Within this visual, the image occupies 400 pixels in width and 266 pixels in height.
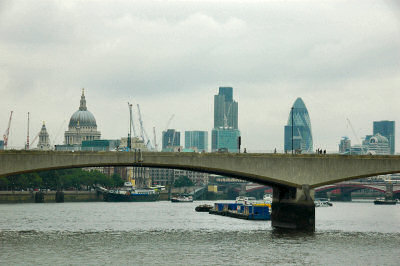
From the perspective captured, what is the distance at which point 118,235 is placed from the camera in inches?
3580

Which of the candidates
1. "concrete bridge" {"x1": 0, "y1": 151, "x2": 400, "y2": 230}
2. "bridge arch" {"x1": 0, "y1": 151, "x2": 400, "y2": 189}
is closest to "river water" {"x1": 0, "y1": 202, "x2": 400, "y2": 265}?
"concrete bridge" {"x1": 0, "y1": 151, "x2": 400, "y2": 230}

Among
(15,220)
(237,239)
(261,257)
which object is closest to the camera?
(261,257)

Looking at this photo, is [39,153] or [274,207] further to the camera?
[274,207]

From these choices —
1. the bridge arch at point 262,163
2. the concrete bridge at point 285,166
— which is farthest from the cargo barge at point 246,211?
the bridge arch at point 262,163

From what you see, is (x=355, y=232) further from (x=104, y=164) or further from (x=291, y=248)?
(x=104, y=164)

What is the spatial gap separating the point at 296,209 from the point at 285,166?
566 centimetres

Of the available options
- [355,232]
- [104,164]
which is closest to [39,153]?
[104,164]

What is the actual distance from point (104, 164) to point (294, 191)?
2446 centimetres

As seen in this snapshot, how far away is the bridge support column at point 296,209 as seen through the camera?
320 feet

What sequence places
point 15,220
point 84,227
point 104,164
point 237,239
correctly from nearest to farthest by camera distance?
point 237,239, point 104,164, point 84,227, point 15,220

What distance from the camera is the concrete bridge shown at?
95250 millimetres

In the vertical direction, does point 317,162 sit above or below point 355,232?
above

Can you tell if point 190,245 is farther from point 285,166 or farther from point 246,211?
point 246,211

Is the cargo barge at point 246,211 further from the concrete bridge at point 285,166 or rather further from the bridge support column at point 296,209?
the concrete bridge at point 285,166
